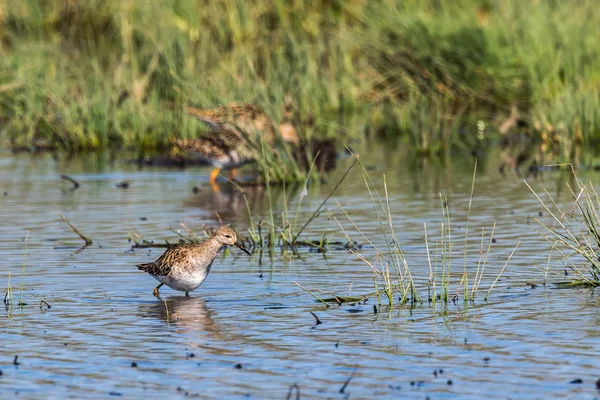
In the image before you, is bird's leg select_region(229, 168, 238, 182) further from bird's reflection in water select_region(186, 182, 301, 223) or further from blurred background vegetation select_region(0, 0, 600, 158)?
blurred background vegetation select_region(0, 0, 600, 158)

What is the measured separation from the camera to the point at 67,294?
9.67m

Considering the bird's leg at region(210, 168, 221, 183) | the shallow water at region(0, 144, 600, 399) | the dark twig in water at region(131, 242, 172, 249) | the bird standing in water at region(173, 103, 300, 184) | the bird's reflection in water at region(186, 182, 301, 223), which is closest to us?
the shallow water at region(0, 144, 600, 399)

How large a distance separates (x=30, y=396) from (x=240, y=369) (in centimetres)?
123

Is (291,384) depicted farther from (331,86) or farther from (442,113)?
(331,86)

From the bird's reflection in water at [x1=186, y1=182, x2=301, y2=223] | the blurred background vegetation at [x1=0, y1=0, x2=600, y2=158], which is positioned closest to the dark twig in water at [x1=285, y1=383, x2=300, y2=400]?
the bird's reflection in water at [x1=186, y1=182, x2=301, y2=223]

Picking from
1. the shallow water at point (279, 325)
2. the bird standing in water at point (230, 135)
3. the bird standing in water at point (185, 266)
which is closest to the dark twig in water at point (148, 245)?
the shallow water at point (279, 325)

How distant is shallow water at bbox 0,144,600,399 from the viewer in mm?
7020

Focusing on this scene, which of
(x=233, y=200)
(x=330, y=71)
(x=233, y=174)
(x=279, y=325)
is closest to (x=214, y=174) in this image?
(x=233, y=174)

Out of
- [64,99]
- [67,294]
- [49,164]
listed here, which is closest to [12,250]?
[67,294]

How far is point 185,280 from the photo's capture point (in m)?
9.43

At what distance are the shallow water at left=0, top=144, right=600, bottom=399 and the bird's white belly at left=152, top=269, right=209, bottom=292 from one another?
0.41ft

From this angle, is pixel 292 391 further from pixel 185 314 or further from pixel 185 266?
pixel 185 266

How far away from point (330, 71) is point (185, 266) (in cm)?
1516

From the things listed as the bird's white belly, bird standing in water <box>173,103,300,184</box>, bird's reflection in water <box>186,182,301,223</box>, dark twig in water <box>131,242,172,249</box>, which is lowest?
bird's reflection in water <box>186,182,301,223</box>
